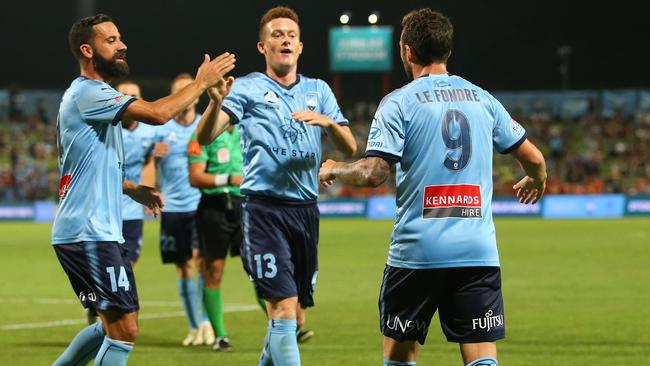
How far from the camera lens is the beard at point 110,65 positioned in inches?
269

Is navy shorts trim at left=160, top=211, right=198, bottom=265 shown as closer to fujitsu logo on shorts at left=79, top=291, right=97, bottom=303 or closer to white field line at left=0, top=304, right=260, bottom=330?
white field line at left=0, top=304, right=260, bottom=330

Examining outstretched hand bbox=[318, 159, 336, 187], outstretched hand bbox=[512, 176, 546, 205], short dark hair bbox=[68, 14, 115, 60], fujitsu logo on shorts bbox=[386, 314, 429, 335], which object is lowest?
fujitsu logo on shorts bbox=[386, 314, 429, 335]

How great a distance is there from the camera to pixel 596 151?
49500 millimetres

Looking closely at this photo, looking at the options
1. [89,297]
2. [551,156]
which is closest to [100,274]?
[89,297]

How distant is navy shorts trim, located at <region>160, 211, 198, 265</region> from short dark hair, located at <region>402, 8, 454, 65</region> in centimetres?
585

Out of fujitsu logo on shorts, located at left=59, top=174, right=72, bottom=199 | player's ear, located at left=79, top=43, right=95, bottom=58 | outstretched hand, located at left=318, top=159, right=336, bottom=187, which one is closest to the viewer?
outstretched hand, located at left=318, top=159, right=336, bottom=187

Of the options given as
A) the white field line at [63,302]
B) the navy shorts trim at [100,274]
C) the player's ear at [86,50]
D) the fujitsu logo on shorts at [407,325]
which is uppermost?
the player's ear at [86,50]

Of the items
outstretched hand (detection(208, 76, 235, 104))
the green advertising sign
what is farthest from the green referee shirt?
the green advertising sign

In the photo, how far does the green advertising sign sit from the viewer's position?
51.0 m

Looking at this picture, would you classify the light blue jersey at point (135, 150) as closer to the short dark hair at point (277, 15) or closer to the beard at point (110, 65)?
the short dark hair at point (277, 15)

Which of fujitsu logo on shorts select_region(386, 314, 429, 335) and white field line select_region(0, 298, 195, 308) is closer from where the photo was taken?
fujitsu logo on shorts select_region(386, 314, 429, 335)

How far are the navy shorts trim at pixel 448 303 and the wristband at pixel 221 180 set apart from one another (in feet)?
15.4

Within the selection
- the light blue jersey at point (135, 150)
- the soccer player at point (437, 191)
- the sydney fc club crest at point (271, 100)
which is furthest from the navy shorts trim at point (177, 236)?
the soccer player at point (437, 191)

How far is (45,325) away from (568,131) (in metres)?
44.1
